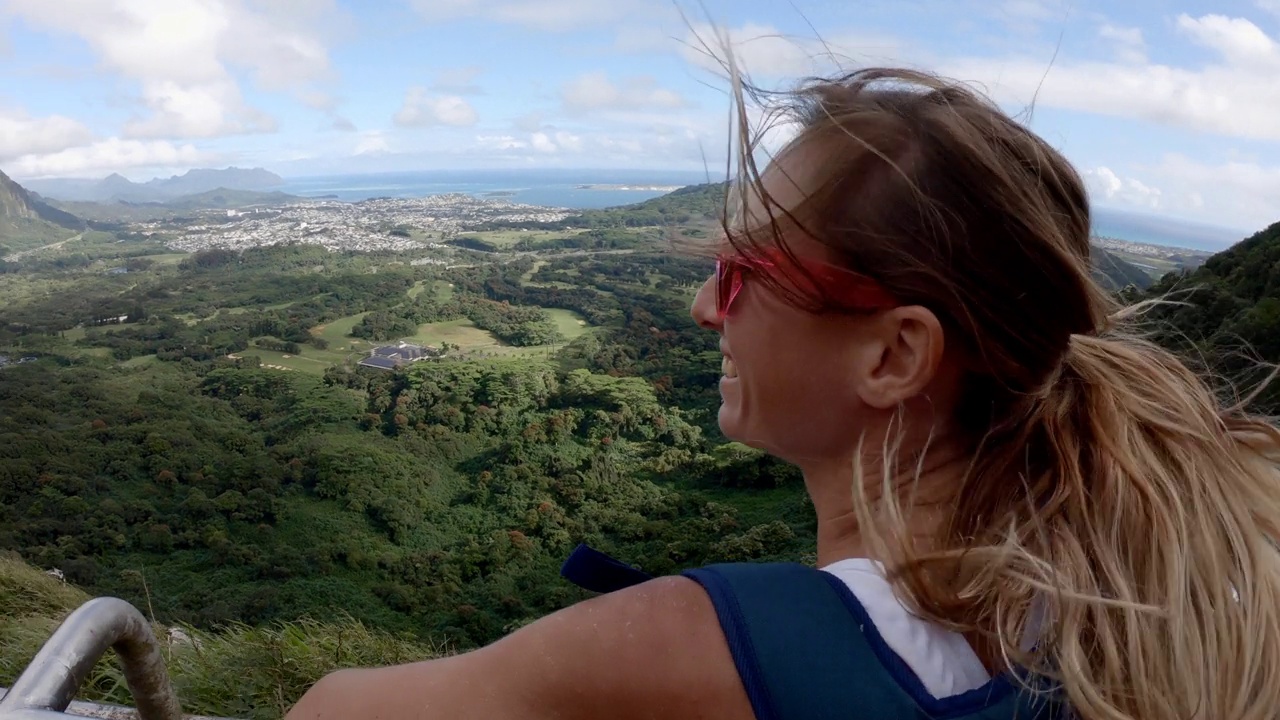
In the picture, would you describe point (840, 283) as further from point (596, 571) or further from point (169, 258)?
point (169, 258)

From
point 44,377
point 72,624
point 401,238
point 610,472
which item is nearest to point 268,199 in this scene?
point 401,238

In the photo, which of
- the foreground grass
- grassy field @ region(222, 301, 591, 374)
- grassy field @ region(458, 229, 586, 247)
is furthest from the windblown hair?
grassy field @ region(458, 229, 586, 247)

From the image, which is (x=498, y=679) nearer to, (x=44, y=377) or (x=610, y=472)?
(x=610, y=472)

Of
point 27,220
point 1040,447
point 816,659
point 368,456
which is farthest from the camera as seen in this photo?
point 27,220

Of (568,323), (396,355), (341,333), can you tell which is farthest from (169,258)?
(568,323)

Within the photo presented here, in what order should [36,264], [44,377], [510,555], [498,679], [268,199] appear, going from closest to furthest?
[498,679], [510,555], [44,377], [36,264], [268,199]

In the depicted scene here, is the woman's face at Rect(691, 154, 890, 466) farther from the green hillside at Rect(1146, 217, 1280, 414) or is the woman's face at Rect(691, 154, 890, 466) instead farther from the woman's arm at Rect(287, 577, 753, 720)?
the green hillside at Rect(1146, 217, 1280, 414)

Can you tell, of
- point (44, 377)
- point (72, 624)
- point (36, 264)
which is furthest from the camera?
point (36, 264)
